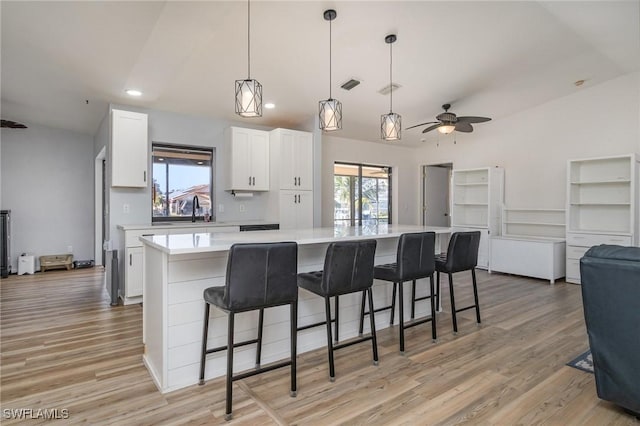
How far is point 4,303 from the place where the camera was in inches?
163

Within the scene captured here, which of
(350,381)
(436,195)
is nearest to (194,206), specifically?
(350,381)

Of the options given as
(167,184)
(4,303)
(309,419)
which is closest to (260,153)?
(167,184)

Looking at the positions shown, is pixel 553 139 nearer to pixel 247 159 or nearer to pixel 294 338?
pixel 247 159

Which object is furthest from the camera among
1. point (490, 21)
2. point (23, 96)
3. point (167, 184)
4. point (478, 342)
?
point (167, 184)

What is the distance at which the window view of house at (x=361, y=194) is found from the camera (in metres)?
7.04

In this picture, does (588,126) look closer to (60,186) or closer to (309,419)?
(309,419)

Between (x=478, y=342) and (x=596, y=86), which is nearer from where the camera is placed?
(x=478, y=342)

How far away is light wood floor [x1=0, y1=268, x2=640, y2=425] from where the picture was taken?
1968mm

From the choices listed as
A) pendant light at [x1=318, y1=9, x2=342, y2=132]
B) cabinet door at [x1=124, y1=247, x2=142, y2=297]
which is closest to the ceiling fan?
pendant light at [x1=318, y1=9, x2=342, y2=132]

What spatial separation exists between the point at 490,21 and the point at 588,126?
3.28m

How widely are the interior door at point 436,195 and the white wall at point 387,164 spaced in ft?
0.61

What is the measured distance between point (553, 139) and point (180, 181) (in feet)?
20.6

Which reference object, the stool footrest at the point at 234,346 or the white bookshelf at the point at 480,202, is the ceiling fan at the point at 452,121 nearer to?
the white bookshelf at the point at 480,202

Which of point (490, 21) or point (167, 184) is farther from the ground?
point (490, 21)
